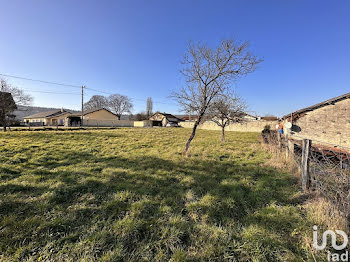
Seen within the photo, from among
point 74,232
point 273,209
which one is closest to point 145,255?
point 74,232

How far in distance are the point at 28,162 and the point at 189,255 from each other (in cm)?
670

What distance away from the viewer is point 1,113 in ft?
51.3

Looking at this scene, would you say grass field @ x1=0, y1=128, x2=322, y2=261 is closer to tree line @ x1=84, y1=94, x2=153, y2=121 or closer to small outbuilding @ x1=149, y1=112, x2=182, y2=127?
small outbuilding @ x1=149, y1=112, x2=182, y2=127

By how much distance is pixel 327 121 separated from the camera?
11.0m

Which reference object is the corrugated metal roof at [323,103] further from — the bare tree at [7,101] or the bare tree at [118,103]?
the bare tree at [118,103]

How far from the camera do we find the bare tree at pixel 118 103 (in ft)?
182

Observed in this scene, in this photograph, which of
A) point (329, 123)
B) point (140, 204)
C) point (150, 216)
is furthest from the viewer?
point (329, 123)

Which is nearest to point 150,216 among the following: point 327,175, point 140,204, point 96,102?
point 140,204

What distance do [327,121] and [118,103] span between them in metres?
57.2

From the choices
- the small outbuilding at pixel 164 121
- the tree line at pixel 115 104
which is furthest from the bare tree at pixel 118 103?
the small outbuilding at pixel 164 121

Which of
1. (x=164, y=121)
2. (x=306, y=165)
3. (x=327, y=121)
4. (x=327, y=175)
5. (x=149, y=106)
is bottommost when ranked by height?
(x=327, y=175)

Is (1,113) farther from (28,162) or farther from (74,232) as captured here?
(74,232)

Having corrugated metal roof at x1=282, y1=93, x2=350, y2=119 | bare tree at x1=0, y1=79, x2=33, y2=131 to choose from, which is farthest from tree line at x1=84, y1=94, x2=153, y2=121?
corrugated metal roof at x1=282, y1=93, x2=350, y2=119

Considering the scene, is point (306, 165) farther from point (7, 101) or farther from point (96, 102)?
point (96, 102)
